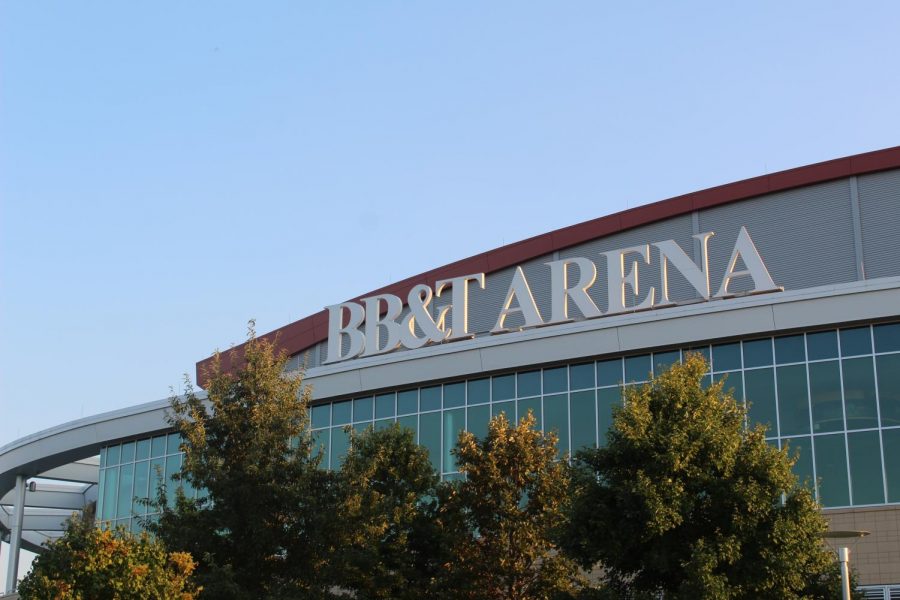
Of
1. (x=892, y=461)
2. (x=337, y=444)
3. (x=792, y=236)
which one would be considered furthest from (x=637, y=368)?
(x=337, y=444)

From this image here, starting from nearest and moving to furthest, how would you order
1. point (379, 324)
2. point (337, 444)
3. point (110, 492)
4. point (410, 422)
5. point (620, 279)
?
1. point (620, 279)
2. point (410, 422)
3. point (337, 444)
4. point (379, 324)
5. point (110, 492)

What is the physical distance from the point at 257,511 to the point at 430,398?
12.6 meters

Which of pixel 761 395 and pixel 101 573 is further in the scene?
pixel 761 395

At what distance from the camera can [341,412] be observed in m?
44.4

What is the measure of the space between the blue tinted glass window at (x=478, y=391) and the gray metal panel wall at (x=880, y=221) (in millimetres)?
12977

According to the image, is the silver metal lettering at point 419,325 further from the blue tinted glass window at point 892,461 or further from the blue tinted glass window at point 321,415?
the blue tinted glass window at point 892,461

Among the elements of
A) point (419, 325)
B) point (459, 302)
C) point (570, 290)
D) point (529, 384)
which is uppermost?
point (459, 302)

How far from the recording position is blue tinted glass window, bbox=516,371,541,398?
4022 cm

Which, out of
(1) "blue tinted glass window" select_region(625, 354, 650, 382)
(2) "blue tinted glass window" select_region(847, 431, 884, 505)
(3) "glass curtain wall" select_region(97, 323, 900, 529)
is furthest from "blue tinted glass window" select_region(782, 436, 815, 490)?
Result: (1) "blue tinted glass window" select_region(625, 354, 650, 382)

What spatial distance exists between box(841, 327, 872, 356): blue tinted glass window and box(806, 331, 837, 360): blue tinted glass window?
10.0 inches

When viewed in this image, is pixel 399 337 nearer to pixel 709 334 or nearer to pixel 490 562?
pixel 709 334

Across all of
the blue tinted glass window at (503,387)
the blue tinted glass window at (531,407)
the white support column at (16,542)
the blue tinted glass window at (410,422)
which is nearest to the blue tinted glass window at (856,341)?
the blue tinted glass window at (531,407)

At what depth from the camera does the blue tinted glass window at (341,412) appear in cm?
4416

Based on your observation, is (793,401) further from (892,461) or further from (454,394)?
(454,394)
